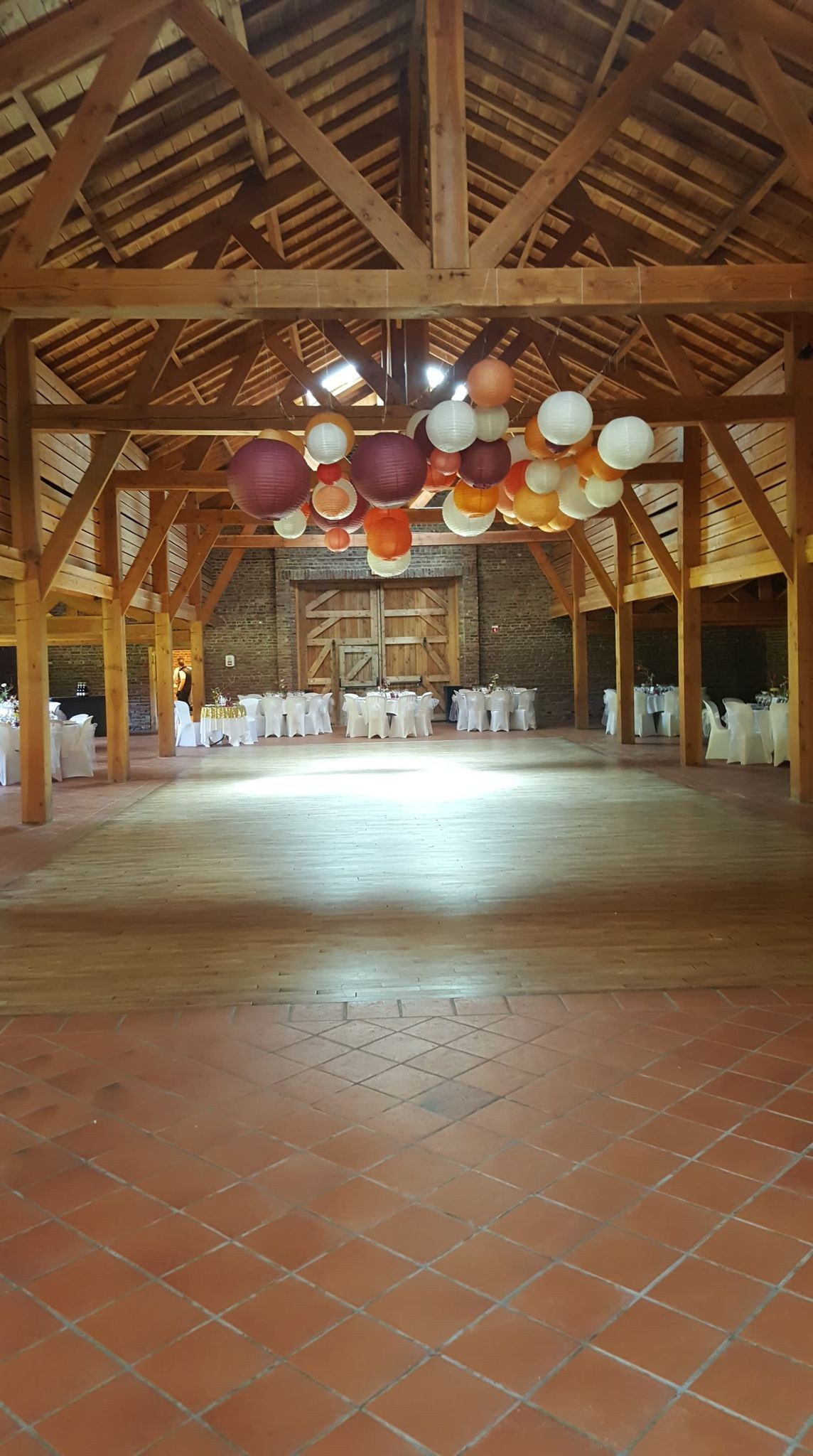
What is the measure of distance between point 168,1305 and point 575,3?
745 centimetres

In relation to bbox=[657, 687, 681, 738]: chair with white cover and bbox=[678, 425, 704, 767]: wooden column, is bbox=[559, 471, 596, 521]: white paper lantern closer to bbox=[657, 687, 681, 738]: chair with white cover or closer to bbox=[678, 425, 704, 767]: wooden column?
bbox=[678, 425, 704, 767]: wooden column

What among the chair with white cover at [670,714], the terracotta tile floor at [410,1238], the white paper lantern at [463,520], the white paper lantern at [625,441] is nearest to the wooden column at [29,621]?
the white paper lantern at [463,520]

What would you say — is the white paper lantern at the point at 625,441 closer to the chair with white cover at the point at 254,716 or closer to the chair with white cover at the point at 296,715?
the chair with white cover at the point at 254,716

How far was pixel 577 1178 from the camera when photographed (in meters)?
2.31

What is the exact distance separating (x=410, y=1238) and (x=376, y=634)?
55.6 feet

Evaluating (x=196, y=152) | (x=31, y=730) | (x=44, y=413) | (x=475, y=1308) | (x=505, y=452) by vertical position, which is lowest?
(x=475, y=1308)

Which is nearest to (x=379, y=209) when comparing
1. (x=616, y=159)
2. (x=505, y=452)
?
(x=505, y=452)

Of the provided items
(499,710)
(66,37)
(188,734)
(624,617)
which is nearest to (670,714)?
(624,617)

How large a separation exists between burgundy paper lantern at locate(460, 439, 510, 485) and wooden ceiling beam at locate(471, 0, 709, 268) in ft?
5.51

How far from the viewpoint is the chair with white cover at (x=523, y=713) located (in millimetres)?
16609

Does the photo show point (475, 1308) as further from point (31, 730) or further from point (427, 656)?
point (427, 656)

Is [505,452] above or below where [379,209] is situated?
below

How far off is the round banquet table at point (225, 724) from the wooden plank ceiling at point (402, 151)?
6.10 metres

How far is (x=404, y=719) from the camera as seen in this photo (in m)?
15.5
